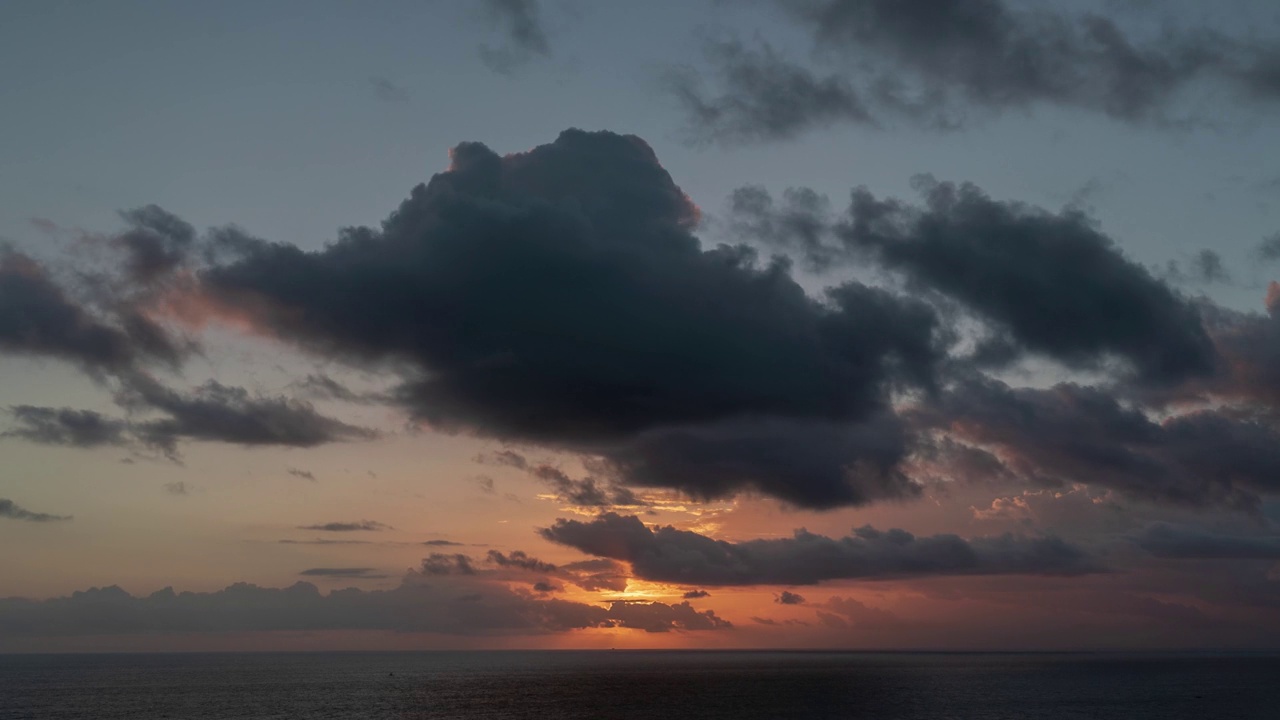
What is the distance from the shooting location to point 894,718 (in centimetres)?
16900

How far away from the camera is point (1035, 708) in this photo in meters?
195

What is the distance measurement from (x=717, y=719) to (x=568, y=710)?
32.1 meters

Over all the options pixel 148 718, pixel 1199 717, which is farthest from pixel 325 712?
pixel 1199 717

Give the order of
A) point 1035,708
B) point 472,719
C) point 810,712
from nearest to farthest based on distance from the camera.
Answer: point 472,719
point 810,712
point 1035,708

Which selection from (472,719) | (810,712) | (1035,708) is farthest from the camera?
(1035,708)

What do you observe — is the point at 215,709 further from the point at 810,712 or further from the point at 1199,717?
the point at 1199,717

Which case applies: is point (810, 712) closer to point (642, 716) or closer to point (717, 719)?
point (717, 719)

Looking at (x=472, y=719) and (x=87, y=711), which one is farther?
(x=87, y=711)

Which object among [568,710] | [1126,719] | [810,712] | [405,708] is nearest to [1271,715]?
[1126,719]

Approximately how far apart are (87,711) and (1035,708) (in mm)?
192807

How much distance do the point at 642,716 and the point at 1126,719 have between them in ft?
296

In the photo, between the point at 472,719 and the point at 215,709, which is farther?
the point at 215,709

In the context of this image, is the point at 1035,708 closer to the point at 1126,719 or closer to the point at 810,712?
the point at 1126,719

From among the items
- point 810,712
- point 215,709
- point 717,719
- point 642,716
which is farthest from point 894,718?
point 215,709
